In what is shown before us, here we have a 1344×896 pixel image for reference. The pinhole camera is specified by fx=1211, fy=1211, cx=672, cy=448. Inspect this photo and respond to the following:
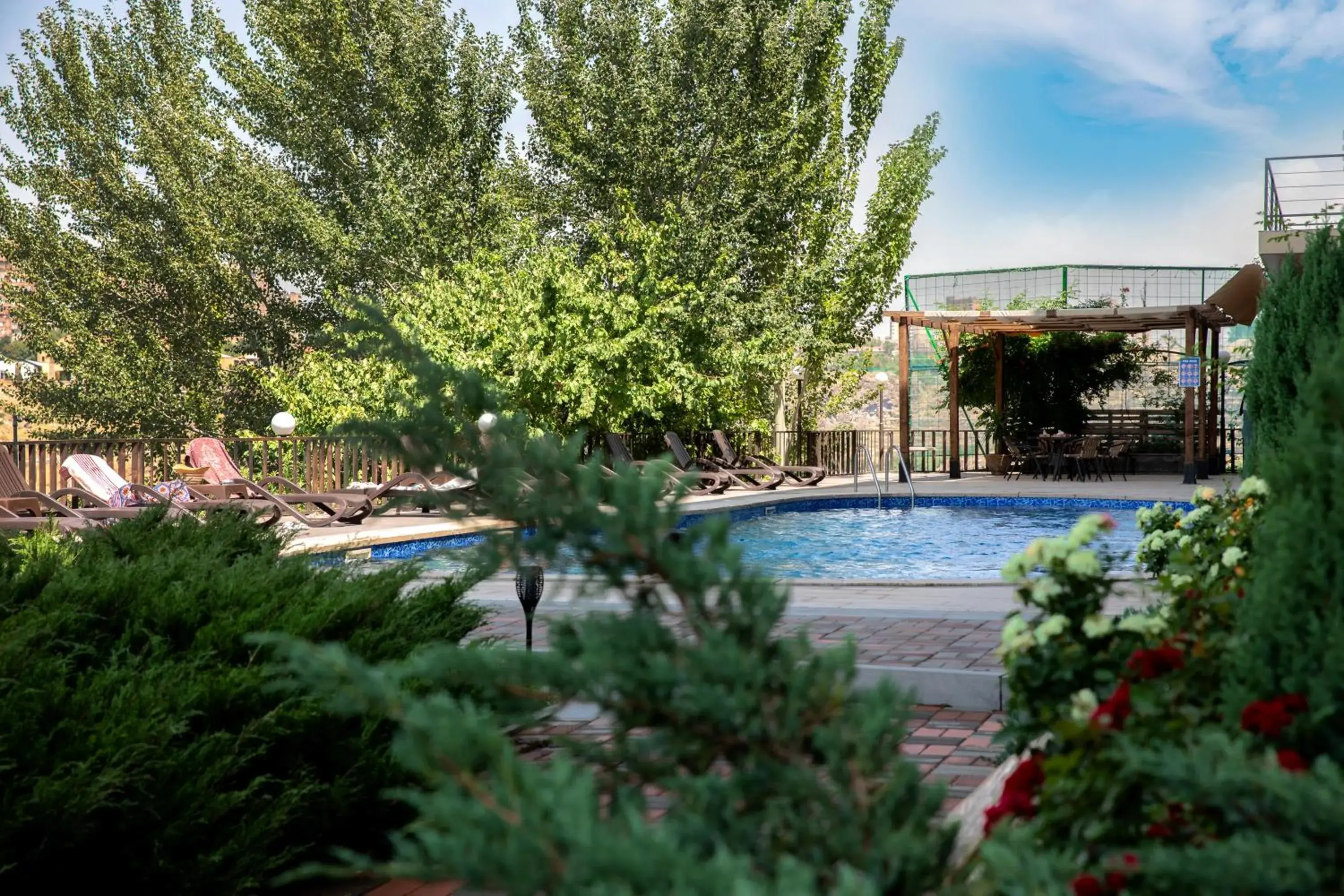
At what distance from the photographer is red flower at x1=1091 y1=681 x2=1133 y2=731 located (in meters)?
1.75

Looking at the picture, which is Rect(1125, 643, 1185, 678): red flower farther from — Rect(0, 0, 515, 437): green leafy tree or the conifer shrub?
Rect(0, 0, 515, 437): green leafy tree

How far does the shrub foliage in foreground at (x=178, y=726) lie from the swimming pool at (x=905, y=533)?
6404 mm

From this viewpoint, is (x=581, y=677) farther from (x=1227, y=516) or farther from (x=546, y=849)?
(x=1227, y=516)

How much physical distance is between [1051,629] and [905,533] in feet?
43.0

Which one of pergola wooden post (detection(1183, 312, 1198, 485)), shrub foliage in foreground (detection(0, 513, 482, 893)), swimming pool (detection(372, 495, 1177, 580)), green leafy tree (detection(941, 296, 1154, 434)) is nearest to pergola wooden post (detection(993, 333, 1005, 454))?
green leafy tree (detection(941, 296, 1154, 434))

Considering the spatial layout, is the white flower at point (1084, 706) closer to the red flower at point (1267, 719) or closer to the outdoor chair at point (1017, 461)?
the red flower at point (1267, 719)

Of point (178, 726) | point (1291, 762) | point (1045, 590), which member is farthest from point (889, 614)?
point (1291, 762)

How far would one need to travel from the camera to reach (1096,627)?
225 centimetres

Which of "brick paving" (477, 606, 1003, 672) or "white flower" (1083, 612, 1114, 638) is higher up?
"white flower" (1083, 612, 1114, 638)

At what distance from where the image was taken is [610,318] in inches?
698

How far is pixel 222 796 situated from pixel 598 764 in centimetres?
164

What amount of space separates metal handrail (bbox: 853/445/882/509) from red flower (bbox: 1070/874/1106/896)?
644 inches

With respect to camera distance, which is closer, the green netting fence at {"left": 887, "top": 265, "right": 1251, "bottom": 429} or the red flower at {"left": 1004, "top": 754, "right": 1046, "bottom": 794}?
the red flower at {"left": 1004, "top": 754, "right": 1046, "bottom": 794}

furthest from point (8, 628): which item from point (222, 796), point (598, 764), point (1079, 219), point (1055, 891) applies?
point (1079, 219)
